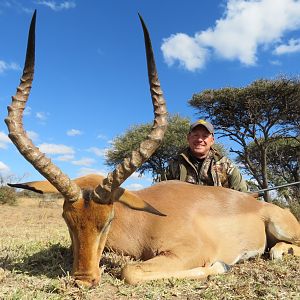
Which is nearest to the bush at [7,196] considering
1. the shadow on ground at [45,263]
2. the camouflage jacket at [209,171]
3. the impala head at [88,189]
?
the camouflage jacket at [209,171]

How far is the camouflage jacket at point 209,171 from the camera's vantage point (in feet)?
21.5

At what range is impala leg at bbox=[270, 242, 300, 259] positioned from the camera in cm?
518

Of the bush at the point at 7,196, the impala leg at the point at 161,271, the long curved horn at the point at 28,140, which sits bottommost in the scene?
the impala leg at the point at 161,271

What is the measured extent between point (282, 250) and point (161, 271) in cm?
199

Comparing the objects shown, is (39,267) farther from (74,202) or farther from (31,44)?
(31,44)

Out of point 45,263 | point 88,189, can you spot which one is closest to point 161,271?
point 88,189

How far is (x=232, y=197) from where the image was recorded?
216 inches

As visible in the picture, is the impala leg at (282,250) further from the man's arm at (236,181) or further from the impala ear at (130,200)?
the impala ear at (130,200)

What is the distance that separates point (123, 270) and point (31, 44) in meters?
2.14

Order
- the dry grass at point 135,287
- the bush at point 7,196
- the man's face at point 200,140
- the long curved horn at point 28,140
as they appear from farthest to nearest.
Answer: the bush at point 7,196 → the man's face at point 200,140 → the long curved horn at point 28,140 → the dry grass at point 135,287

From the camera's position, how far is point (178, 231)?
4484mm

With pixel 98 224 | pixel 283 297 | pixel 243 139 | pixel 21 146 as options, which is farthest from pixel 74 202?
pixel 243 139

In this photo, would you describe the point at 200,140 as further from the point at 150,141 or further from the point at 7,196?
the point at 7,196

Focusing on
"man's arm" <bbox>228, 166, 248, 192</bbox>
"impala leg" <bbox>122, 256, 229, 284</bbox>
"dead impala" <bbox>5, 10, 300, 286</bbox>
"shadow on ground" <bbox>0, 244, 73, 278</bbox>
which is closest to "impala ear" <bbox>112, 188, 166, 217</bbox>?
"dead impala" <bbox>5, 10, 300, 286</bbox>
